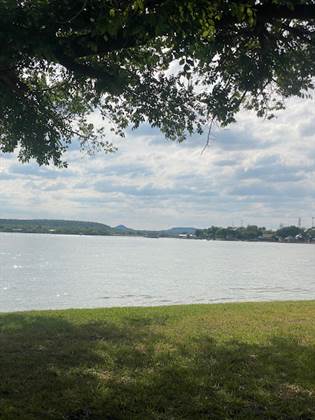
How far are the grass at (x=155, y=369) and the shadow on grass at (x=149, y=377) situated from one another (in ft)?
0.04

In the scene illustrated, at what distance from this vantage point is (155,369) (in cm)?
809

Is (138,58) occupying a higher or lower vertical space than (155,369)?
higher

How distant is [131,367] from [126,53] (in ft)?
17.0

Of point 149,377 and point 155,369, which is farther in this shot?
point 155,369

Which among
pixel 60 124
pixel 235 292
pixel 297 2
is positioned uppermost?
pixel 297 2

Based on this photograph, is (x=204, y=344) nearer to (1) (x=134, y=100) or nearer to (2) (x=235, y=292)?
(1) (x=134, y=100)

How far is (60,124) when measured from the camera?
12.8 m

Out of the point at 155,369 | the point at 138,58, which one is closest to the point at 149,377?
the point at 155,369

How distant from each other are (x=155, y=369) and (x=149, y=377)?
1.53ft

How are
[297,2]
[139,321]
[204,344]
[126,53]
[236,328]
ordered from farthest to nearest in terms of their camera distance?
→ [139,321]
[236,328]
[204,344]
[126,53]
[297,2]

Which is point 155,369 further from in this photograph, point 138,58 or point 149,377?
point 138,58

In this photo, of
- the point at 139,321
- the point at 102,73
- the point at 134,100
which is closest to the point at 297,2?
the point at 102,73

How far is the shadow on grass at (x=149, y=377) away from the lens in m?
6.41

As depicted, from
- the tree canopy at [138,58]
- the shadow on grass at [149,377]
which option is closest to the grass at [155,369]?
the shadow on grass at [149,377]
